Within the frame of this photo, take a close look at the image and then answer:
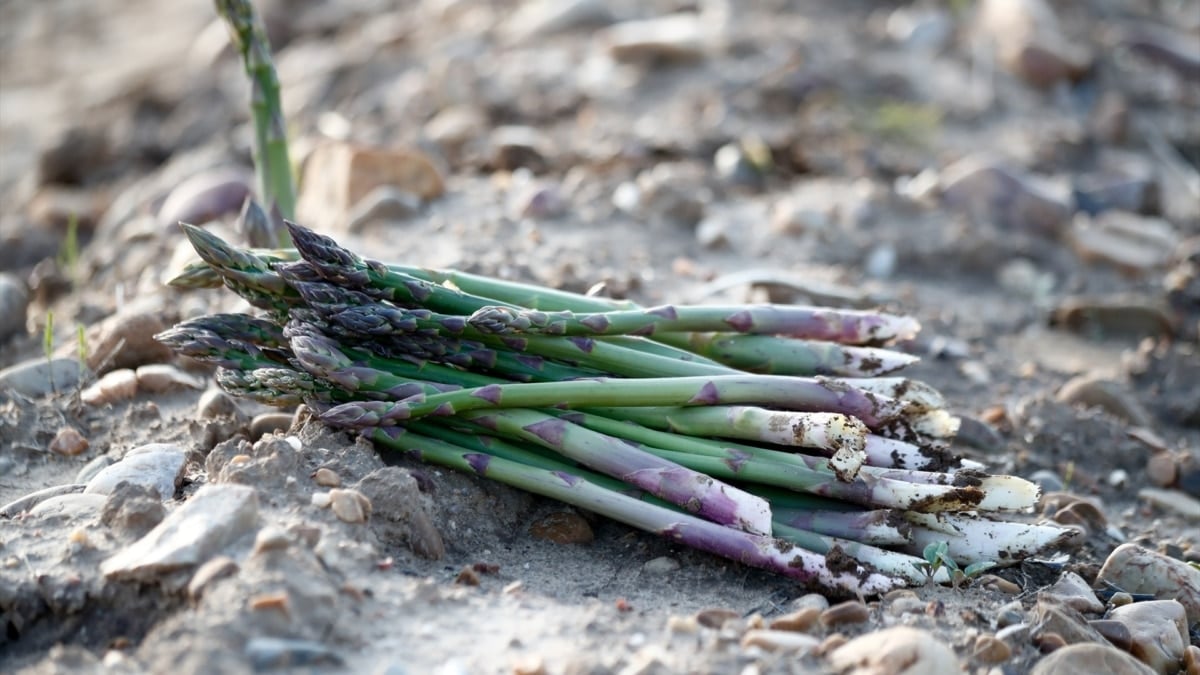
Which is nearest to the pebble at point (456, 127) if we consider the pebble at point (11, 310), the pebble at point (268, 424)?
the pebble at point (11, 310)

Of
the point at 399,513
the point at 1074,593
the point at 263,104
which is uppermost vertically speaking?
the point at 263,104

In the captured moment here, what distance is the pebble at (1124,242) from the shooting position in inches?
225

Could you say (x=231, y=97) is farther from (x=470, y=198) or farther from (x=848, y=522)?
(x=848, y=522)

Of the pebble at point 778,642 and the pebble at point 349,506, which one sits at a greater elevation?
the pebble at point 349,506

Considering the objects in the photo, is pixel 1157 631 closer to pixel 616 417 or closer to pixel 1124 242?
pixel 616 417

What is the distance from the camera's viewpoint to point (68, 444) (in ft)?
11.8

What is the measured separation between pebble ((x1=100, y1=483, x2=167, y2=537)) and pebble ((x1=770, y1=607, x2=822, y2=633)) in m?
Answer: 1.41

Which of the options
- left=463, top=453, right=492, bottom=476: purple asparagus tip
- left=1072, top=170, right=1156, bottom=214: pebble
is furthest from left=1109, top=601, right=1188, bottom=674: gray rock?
left=1072, top=170, right=1156, bottom=214: pebble

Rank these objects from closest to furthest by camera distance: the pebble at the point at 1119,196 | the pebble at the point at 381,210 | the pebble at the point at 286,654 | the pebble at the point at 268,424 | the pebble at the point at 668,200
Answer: the pebble at the point at 286,654 → the pebble at the point at 268,424 → the pebble at the point at 381,210 → the pebble at the point at 668,200 → the pebble at the point at 1119,196

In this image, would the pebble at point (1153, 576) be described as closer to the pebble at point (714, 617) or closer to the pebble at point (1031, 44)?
the pebble at point (714, 617)

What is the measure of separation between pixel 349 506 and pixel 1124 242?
170 inches

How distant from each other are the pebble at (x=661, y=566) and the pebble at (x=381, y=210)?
2.43 metres

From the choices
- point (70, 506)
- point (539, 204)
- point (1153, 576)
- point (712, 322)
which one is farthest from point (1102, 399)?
point (70, 506)

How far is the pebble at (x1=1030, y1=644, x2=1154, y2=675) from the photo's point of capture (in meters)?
2.64
